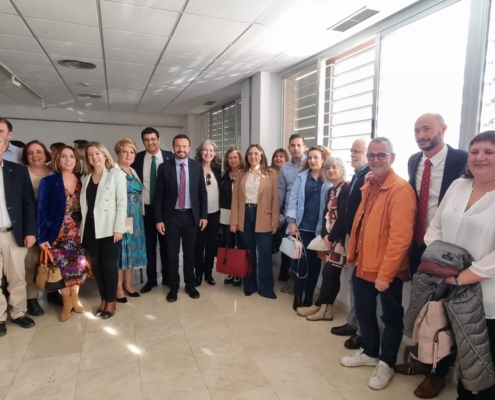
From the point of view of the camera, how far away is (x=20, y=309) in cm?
275

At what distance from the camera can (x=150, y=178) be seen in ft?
11.1

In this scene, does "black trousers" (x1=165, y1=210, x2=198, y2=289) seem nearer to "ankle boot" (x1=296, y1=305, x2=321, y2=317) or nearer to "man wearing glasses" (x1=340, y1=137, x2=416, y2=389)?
"ankle boot" (x1=296, y1=305, x2=321, y2=317)


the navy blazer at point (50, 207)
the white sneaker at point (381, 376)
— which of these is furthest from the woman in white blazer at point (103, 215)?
the white sneaker at point (381, 376)

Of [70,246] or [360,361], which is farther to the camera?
[70,246]

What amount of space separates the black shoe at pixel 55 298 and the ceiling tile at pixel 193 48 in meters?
2.80

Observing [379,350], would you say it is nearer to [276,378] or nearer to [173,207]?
[276,378]

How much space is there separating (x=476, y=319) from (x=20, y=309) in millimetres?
3236

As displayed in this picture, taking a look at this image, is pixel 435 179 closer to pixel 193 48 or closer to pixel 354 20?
pixel 354 20

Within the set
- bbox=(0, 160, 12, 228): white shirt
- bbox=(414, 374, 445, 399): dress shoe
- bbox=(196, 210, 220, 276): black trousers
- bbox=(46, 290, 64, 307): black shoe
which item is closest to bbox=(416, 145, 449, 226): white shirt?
bbox=(414, 374, 445, 399): dress shoe

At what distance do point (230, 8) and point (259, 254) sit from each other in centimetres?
223

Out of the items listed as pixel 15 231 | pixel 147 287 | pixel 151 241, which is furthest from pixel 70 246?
pixel 147 287

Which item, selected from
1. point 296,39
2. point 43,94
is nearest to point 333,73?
point 296,39

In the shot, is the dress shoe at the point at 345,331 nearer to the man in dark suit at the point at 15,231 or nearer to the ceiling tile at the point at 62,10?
the man in dark suit at the point at 15,231

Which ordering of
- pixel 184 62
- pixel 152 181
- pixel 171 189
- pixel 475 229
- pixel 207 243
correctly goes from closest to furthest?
pixel 475 229
pixel 171 189
pixel 152 181
pixel 207 243
pixel 184 62
